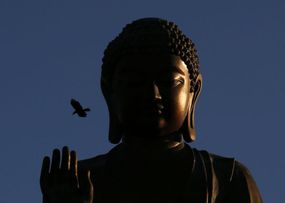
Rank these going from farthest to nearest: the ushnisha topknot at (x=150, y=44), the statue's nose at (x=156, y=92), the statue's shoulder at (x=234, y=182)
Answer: the ushnisha topknot at (x=150, y=44) < the statue's shoulder at (x=234, y=182) < the statue's nose at (x=156, y=92)

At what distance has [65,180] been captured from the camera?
945 centimetres

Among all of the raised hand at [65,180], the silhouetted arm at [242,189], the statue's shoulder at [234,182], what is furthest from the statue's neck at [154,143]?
the raised hand at [65,180]

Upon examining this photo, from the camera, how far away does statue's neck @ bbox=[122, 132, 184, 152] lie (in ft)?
34.1

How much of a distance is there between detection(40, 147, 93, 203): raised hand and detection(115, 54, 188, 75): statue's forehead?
1.31 metres

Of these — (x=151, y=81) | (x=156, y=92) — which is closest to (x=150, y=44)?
(x=151, y=81)

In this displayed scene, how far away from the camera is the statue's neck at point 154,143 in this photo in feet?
34.1

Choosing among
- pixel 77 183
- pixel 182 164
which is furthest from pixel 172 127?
pixel 77 183

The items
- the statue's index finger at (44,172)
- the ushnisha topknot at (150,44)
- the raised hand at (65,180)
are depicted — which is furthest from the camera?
the ushnisha topknot at (150,44)

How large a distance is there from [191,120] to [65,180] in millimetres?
1786

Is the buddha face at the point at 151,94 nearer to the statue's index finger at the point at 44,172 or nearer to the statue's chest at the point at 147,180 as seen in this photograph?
the statue's chest at the point at 147,180

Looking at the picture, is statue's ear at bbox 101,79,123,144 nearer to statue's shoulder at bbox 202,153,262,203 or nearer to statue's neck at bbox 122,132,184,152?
statue's neck at bbox 122,132,184,152

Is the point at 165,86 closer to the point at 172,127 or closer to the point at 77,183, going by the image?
the point at 172,127

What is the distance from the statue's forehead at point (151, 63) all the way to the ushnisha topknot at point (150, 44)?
5 cm

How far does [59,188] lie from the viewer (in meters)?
9.47
